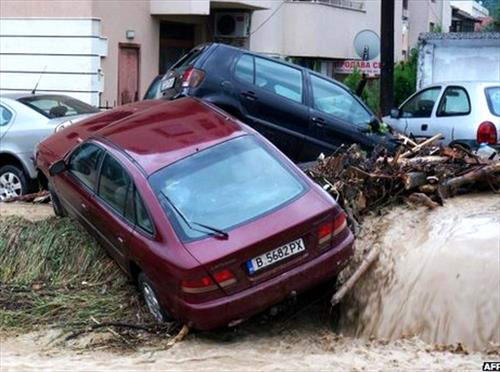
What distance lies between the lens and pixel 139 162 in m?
7.14

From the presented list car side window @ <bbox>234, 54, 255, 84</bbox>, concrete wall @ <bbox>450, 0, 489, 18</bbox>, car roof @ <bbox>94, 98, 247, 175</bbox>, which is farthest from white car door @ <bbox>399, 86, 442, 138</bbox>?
concrete wall @ <bbox>450, 0, 489, 18</bbox>

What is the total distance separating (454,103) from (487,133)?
1126 mm

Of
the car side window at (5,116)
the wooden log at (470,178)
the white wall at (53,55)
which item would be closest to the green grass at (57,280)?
the car side window at (5,116)

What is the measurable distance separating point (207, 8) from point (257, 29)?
11.4 ft

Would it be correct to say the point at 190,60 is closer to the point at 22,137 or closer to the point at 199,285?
the point at 22,137

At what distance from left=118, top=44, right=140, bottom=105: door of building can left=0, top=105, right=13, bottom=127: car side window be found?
765 cm

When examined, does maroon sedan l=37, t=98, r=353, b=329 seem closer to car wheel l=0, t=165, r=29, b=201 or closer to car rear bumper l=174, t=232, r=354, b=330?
car rear bumper l=174, t=232, r=354, b=330

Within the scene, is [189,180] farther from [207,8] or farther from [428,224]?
[207,8]

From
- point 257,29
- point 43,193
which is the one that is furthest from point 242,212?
point 257,29

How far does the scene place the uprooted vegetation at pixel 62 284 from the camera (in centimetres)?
714

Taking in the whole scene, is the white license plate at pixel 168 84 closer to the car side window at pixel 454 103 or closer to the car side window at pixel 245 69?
the car side window at pixel 245 69

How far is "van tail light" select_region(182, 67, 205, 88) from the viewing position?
10.1 metres

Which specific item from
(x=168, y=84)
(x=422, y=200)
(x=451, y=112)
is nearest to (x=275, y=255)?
(x=422, y=200)

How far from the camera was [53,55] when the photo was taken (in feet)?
61.1
